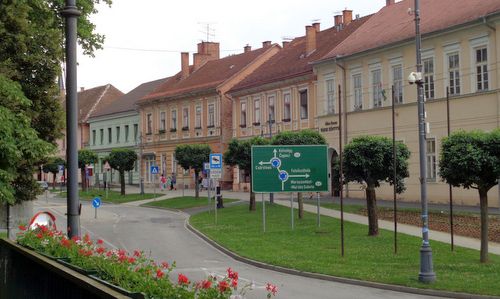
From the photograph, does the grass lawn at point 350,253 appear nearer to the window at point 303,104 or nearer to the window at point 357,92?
the window at point 357,92

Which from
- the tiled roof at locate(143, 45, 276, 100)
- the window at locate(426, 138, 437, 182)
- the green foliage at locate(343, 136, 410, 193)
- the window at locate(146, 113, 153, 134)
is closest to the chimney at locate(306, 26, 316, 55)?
the tiled roof at locate(143, 45, 276, 100)

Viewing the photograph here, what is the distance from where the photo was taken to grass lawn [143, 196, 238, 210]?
45656 millimetres

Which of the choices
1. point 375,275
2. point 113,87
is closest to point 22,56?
point 375,275

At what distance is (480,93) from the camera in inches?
1330

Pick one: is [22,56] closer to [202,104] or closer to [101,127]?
[202,104]

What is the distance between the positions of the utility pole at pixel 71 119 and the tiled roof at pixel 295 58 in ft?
124

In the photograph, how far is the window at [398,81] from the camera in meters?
39.3

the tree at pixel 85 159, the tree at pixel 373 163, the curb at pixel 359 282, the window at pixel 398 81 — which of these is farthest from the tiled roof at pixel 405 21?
the tree at pixel 85 159

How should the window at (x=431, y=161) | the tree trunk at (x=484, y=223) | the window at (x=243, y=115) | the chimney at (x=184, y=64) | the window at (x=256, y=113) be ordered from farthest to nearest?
the chimney at (x=184, y=64) → the window at (x=243, y=115) → the window at (x=256, y=113) → the window at (x=431, y=161) → the tree trunk at (x=484, y=223)

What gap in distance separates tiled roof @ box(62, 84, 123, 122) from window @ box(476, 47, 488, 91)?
200 feet

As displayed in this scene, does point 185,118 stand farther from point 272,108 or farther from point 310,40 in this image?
point 310,40

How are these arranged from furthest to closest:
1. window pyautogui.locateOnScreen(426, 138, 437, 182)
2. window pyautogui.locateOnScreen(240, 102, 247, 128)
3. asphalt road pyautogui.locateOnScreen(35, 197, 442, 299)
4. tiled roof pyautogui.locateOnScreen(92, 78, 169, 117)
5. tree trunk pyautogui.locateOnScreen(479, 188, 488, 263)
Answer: tiled roof pyautogui.locateOnScreen(92, 78, 169, 117)
window pyautogui.locateOnScreen(240, 102, 247, 128)
window pyautogui.locateOnScreen(426, 138, 437, 182)
tree trunk pyautogui.locateOnScreen(479, 188, 488, 263)
asphalt road pyautogui.locateOnScreen(35, 197, 442, 299)

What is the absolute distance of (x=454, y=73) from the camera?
35.7 metres

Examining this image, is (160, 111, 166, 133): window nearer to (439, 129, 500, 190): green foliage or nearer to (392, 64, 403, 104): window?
(392, 64, 403, 104): window
